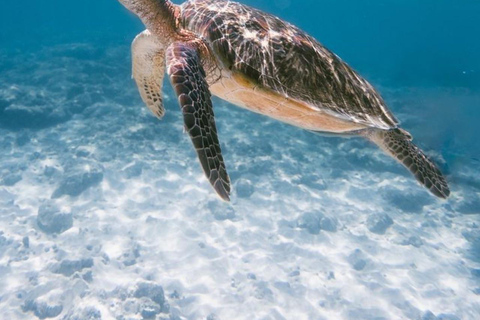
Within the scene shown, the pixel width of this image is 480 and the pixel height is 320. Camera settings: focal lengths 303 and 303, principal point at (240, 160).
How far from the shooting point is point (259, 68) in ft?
10.2

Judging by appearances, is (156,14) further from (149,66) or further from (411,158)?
(411,158)

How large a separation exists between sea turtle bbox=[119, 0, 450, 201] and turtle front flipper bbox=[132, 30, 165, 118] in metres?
0.04

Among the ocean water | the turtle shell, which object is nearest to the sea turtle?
the turtle shell

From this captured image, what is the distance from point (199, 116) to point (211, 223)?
570 centimetres

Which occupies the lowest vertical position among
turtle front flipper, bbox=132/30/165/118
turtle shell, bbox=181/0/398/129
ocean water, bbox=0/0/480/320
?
ocean water, bbox=0/0/480/320

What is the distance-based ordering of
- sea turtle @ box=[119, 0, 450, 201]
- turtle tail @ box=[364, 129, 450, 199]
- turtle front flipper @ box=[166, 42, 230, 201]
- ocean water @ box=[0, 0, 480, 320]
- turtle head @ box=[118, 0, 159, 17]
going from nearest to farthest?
turtle front flipper @ box=[166, 42, 230, 201] < sea turtle @ box=[119, 0, 450, 201] < turtle head @ box=[118, 0, 159, 17] < turtle tail @ box=[364, 129, 450, 199] < ocean water @ box=[0, 0, 480, 320]

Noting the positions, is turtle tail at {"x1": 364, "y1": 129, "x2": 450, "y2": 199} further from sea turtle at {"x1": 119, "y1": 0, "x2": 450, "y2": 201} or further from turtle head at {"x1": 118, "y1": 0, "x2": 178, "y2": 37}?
turtle head at {"x1": 118, "y1": 0, "x2": 178, "y2": 37}

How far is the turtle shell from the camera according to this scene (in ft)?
10.3

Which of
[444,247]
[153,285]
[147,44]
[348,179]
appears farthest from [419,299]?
[147,44]

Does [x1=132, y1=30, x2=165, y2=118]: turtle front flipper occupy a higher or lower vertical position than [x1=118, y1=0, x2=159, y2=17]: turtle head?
lower

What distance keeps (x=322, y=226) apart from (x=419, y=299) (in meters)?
2.61

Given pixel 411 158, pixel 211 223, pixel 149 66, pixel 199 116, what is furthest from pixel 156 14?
pixel 211 223

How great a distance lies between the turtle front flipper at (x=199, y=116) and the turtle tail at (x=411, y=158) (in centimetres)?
256

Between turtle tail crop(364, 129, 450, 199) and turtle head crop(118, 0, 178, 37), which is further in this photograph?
turtle tail crop(364, 129, 450, 199)
